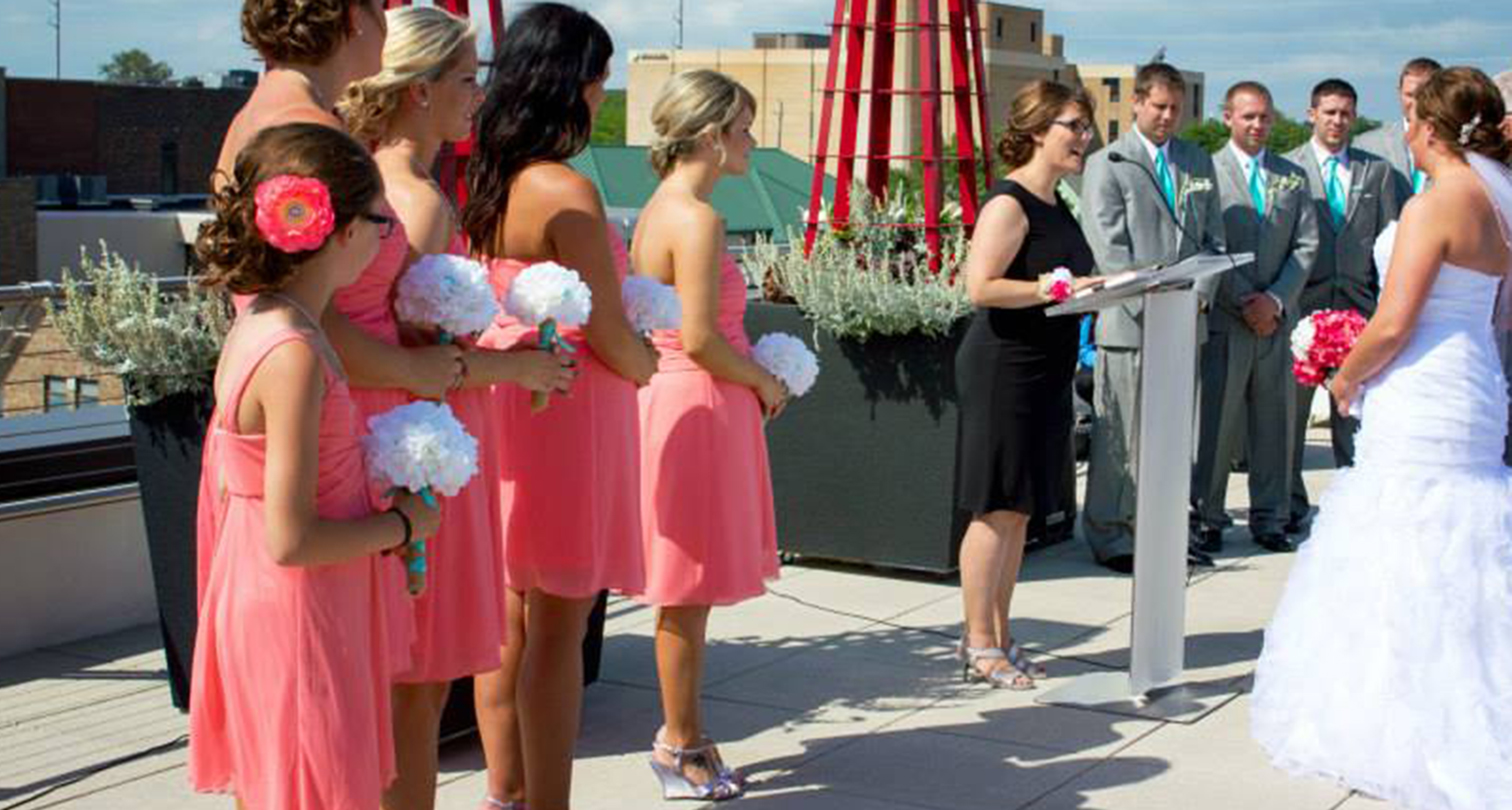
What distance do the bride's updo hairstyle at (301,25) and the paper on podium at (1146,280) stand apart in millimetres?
2235

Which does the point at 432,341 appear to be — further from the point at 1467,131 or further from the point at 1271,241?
the point at 1271,241

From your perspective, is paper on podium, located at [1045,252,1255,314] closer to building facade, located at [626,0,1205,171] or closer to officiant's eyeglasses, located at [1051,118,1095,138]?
officiant's eyeglasses, located at [1051,118,1095,138]

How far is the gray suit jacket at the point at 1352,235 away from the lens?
927 centimetres

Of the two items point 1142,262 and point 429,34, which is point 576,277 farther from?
point 1142,262

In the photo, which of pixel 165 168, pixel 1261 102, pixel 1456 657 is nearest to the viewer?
pixel 1456 657

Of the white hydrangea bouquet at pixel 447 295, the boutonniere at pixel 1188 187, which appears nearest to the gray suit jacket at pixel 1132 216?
the boutonniere at pixel 1188 187

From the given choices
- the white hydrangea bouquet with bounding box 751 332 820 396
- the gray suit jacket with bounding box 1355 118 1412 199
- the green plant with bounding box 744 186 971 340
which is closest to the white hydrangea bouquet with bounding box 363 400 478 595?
the white hydrangea bouquet with bounding box 751 332 820 396

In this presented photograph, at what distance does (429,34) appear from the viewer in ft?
13.4

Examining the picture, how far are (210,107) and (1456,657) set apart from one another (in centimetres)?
7990

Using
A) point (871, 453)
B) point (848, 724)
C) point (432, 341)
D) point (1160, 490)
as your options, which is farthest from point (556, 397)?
point (871, 453)

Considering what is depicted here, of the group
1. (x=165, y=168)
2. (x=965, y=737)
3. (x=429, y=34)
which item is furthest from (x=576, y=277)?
(x=165, y=168)

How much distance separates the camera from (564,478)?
180 inches

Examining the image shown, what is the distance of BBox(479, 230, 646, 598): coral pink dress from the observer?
454 centimetres

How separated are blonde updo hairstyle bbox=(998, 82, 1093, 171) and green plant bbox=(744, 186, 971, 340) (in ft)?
5.01
